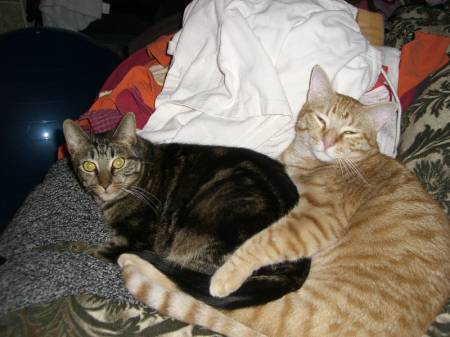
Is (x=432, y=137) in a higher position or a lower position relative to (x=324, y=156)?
higher

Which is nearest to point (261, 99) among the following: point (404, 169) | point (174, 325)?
point (404, 169)

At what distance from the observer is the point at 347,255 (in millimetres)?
1094

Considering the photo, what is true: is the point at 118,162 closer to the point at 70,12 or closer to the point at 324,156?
the point at 324,156

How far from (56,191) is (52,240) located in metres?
0.30

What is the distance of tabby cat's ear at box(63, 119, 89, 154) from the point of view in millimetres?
1319

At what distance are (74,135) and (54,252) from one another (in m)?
0.53

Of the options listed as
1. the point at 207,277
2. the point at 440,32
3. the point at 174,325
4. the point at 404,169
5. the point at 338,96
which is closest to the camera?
the point at 174,325

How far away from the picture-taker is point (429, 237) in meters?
1.03

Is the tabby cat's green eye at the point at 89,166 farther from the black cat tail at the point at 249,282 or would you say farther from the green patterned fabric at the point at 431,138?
the green patterned fabric at the point at 431,138

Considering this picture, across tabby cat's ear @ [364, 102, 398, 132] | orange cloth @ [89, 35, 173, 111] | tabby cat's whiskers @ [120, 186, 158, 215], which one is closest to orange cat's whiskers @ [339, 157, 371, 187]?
tabby cat's ear @ [364, 102, 398, 132]

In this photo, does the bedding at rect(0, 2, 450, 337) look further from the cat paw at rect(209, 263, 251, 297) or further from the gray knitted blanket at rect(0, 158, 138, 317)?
the cat paw at rect(209, 263, 251, 297)

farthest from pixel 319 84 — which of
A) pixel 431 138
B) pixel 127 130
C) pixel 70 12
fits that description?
pixel 70 12

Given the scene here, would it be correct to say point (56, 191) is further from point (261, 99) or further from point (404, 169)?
point (404, 169)

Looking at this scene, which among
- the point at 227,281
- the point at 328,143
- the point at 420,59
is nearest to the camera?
the point at 227,281
